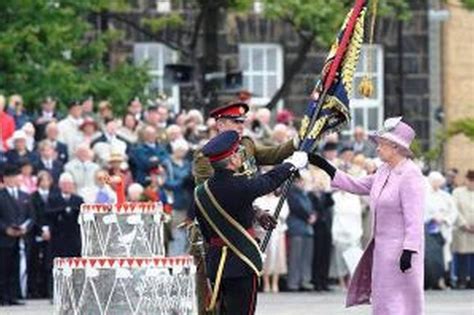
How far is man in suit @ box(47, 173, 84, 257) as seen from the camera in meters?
30.9

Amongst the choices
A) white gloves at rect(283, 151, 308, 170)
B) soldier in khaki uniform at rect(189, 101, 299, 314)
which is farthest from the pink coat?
soldier in khaki uniform at rect(189, 101, 299, 314)

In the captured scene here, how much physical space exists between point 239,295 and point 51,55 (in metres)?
19.7

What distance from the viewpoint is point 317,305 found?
2997 cm

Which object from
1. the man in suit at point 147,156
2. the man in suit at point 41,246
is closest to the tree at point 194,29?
the man in suit at point 147,156

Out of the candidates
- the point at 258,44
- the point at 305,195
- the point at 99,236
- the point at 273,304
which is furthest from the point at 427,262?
the point at 99,236

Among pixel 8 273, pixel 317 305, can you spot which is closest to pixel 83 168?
pixel 8 273

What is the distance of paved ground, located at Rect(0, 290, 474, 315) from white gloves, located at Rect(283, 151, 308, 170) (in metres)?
8.97

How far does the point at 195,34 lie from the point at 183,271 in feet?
74.2

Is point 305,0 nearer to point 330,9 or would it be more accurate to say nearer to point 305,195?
point 330,9

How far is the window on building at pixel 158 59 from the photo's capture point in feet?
143

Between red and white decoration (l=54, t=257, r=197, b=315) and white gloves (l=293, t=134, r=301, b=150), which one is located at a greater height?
white gloves (l=293, t=134, r=301, b=150)

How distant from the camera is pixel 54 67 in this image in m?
37.2

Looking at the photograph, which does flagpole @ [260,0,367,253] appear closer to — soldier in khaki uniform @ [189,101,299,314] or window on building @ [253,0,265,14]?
soldier in khaki uniform @ [189,101,299,314]

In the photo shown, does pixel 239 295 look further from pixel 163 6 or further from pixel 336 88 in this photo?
pixel 163 6
